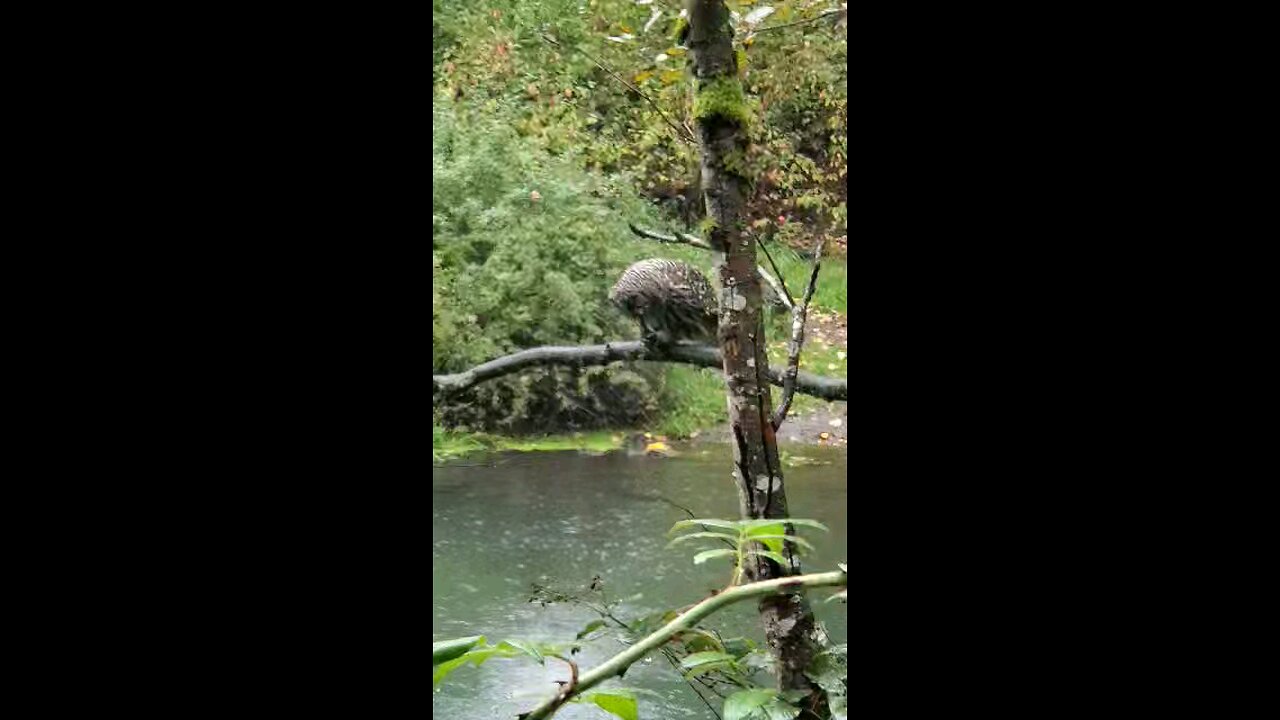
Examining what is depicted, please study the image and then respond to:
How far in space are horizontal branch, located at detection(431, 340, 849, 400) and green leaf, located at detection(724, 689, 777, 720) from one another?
0.76 meters

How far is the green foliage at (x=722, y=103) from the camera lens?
994 millimetres

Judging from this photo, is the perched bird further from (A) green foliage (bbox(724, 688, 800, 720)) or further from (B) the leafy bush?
(B) the leafy bush

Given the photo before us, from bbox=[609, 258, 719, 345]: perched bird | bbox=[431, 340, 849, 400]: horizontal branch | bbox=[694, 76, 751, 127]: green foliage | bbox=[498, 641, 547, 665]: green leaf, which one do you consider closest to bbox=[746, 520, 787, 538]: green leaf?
bbox=[498, 641, 547, 665]: green leaf

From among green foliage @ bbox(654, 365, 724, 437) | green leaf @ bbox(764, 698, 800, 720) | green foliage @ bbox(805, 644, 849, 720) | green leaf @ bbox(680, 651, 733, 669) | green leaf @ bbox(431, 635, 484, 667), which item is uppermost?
green leaf @ bbox(431, 635, 484, 667)

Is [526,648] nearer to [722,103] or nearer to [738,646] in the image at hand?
[738,646]

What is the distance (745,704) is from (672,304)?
0.96 metres

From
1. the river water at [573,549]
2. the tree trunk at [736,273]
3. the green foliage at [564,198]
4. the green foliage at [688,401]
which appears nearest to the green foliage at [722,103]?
the tree trunk at [736,273]

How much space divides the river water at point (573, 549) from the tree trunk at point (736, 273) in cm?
95

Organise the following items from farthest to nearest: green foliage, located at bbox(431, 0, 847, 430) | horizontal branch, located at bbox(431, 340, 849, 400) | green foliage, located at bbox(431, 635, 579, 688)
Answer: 1. green foliage, located at bbox(431, 0, 847, 430)
2. horizontal branch, located at bbox(431, 340, 849, 400)
3. green foliage, located at bbox(431, 635, 579, 688)

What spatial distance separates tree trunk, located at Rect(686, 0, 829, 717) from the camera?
3.26 ft

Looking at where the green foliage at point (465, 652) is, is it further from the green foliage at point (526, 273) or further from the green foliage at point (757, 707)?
the green foliage at point (526, 273)

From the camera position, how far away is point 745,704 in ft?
2.19
